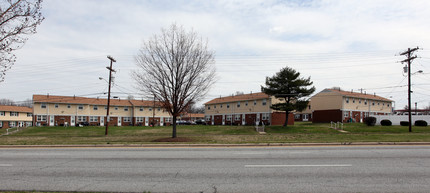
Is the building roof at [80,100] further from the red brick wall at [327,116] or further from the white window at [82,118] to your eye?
the red brick wall at [327,116]

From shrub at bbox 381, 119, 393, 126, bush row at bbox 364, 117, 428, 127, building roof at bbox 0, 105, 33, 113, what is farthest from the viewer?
building roof at bbox 0, 105, 33, 113

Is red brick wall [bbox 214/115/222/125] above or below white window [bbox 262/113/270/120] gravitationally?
below

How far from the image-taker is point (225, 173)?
827 centimetres

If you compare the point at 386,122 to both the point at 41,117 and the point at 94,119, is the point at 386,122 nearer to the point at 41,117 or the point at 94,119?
the point at 94,119

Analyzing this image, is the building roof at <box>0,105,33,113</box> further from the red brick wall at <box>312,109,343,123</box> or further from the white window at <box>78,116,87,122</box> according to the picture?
the red brick wall at <box>312,109,343,123</box>

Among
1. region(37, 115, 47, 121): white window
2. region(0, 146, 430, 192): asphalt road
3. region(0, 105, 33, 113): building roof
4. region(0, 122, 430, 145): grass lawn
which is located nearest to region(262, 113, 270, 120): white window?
region(0, 122, 430, 145): grass lawn

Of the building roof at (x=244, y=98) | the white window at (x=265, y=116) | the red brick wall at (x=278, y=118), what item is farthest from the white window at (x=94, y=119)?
the red brick wall at (x=278, y=118)

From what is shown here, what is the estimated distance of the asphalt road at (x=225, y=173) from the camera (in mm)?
6789

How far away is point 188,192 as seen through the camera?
6.42 meters

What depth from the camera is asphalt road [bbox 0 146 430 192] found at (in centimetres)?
679

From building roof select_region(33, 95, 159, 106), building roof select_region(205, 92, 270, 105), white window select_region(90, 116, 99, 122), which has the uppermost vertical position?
building roof select_region(205, 92, 270, 105)

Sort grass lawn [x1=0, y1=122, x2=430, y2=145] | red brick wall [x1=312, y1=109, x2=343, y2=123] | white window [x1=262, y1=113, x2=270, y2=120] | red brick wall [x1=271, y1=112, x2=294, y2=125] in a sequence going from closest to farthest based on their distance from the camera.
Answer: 1. grass lawn [x1=0, y1=122, x2=430, y2=145]
2. red brick wall [x1=271, y1=112, x2=294, y2=125]
3. white window [x1=262, y1=113, x2=270, y2=120]
4. red brick wall [x1=312, y1=109, x2=343, y2=123]

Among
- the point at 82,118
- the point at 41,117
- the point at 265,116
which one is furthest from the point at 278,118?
the point at 41,117

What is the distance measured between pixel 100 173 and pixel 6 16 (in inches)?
213
